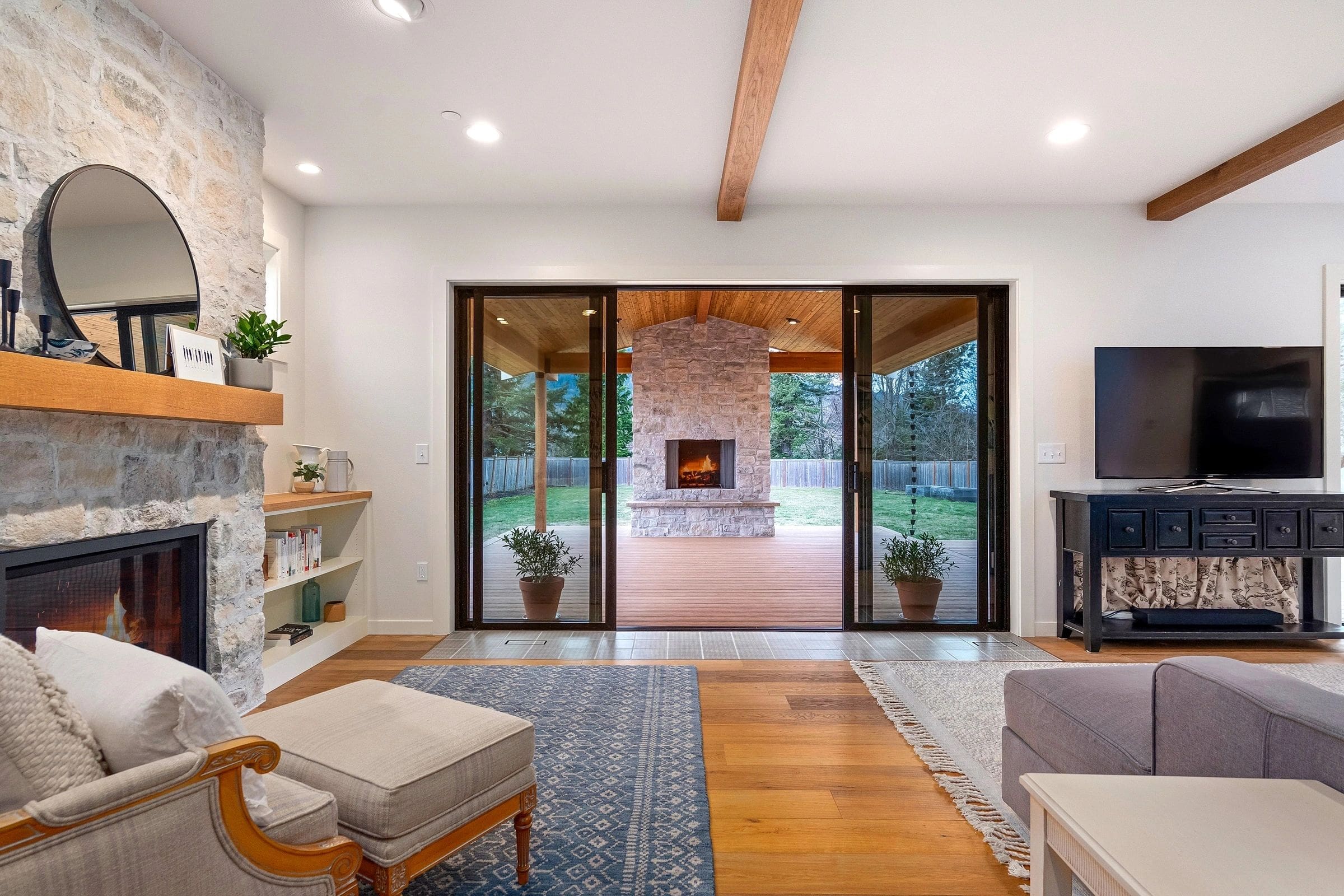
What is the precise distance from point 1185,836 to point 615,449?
10.8 feet

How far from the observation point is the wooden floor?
65.2 inches

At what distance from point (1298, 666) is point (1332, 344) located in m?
1.87

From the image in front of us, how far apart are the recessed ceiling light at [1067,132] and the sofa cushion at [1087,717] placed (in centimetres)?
238

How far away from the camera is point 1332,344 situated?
3.83 meters

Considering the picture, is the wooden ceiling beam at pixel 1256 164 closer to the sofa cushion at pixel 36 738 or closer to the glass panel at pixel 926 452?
the glass panel at pixel 926 452

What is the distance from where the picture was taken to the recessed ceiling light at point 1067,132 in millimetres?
2965

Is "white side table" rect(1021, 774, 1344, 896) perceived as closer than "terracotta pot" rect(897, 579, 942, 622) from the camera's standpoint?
Yes

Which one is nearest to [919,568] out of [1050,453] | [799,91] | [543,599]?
[1050,453]

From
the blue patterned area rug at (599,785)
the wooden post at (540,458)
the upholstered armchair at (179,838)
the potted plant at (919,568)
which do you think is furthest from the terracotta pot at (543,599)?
the upholstered armchair at (179,838)

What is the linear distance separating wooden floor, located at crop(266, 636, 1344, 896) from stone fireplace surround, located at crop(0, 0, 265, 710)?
824 millimetres

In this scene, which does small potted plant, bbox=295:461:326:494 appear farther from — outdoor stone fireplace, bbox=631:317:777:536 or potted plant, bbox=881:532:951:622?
outdoor stone fireplace, bbox=631:317:777:536

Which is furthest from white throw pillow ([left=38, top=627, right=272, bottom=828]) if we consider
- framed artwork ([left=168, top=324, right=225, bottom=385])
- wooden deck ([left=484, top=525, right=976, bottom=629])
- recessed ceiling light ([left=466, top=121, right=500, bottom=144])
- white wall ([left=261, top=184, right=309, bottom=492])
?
wooden deck ([left=484, top=525, right=976, bottom=629])

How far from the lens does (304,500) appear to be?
10.6ft

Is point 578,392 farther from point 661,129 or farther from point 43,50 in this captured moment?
point 43,50
